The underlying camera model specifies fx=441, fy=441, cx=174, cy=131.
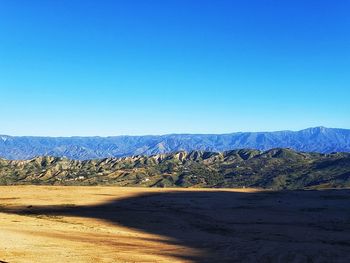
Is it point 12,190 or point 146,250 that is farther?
point 12,190

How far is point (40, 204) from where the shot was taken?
4856 cm

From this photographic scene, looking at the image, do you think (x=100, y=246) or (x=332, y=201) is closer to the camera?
(x=100, y=246)

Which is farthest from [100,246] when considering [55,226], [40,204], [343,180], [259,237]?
[343,180]

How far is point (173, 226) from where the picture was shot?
3497 centimetres

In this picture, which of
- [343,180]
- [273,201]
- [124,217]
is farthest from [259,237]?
[343,180]

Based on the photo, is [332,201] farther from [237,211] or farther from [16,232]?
[16,232]

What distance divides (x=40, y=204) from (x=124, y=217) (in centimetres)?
1355

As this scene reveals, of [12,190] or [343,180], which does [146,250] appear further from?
[343,180]

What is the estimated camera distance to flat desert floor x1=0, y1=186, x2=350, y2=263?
22141mm

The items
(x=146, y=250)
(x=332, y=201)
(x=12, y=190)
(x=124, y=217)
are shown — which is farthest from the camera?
(x=12, y=190)

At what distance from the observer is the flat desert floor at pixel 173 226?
22.1 meters

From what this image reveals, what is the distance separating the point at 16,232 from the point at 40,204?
21.8 meters

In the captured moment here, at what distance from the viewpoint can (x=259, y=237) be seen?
29812 mm

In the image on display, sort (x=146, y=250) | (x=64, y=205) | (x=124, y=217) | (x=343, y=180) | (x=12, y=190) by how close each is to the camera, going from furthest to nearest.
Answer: (x=343, y=180) → (x=12, y=190) → (x=64, y=205) → (x=124, y=217) → (x=146, y=250)
